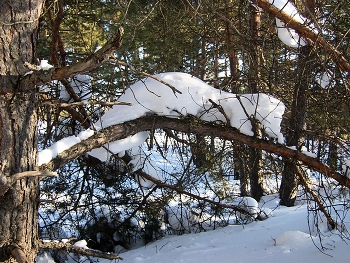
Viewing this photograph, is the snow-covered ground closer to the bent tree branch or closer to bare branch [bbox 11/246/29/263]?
the bent tree branch

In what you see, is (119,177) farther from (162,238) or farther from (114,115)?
(114,115)

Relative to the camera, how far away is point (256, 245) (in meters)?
4.55

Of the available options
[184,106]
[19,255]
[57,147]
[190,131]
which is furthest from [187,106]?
[19,255]

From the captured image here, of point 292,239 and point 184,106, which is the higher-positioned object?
point 184,106

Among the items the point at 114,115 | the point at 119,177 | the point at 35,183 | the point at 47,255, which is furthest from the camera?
the point at 119,177

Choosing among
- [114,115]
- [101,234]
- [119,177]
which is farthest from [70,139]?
[101,234]

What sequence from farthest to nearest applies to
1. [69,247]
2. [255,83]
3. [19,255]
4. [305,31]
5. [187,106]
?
[255,83], [187,106], [305,31], [69,247], [19,255]

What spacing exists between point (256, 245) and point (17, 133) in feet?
10.8

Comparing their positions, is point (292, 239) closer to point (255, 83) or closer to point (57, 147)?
point (255, 83)

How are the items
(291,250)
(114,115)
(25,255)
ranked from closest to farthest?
(25,255)
(114,115)
(291,250)

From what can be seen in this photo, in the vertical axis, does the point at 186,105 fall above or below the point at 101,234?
above

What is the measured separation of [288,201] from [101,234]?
3.75 metres

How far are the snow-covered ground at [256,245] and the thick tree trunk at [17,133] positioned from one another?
2.53m

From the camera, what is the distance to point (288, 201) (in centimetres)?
723
